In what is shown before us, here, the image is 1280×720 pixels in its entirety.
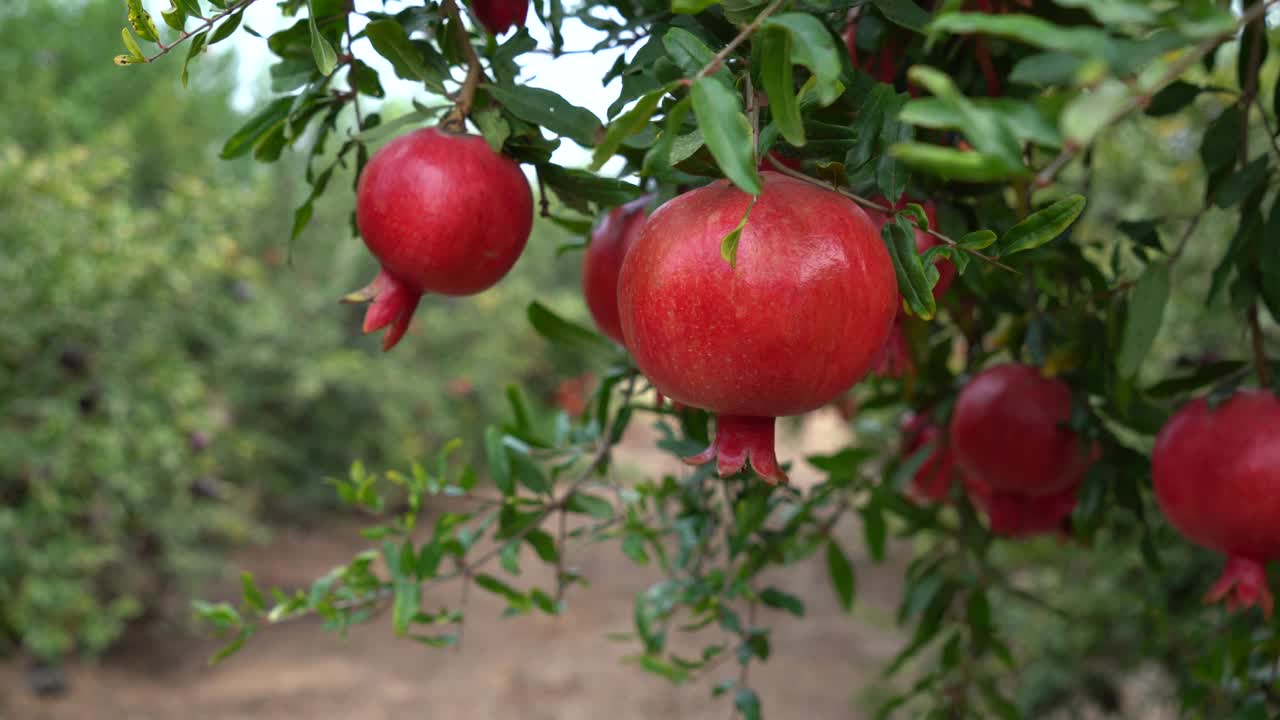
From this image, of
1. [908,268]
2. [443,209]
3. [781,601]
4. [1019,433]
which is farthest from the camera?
[781,601]

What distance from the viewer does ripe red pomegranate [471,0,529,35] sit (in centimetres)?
65

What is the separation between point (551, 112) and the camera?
21.2 inches

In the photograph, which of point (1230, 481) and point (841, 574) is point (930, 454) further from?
point (1230, 481)

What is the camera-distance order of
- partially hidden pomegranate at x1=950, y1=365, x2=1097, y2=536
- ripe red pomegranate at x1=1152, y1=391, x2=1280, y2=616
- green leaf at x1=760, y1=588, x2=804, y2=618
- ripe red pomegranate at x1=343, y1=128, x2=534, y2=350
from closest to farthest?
ripe red pomegranate at x1=343, y1=128, x2=534, y2=350
ripe red pomegranate at x1=1152, y1=391, x2=1280, y2=616
partially hidden pomegranate at x1=950, y1=365, x2=1097, y2=536
green leaf at x1=760, y1=588, x2=804, y2=618

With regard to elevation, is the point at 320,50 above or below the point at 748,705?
above

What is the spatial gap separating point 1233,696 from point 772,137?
1.03m

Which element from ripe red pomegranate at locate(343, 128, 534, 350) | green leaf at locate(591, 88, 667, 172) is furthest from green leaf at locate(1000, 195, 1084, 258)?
ripe red pomegranate at locate(343, 128, 534, 350)

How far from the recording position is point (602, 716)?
3.06 meters

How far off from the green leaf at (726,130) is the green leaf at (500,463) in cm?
56

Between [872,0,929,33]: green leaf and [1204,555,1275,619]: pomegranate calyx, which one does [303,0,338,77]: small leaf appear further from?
[1204,555,1275,619]: pomegranate calyx

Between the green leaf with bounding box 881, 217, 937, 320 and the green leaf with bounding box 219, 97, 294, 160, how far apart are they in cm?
43

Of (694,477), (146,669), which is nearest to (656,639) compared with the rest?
(694,477)

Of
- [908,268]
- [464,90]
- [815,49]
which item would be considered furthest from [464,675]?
[815,49]

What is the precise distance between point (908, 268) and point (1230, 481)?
1.24 ft
